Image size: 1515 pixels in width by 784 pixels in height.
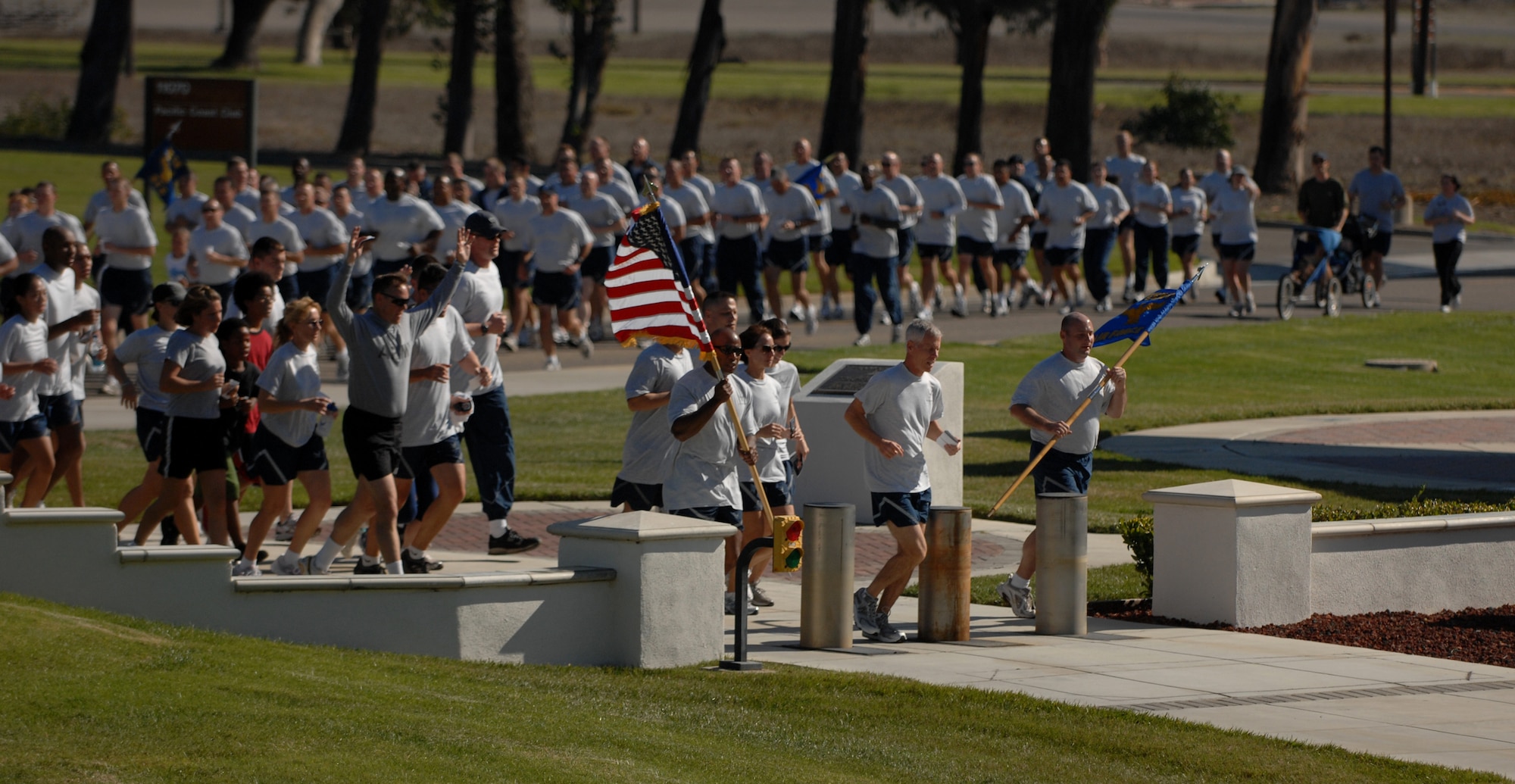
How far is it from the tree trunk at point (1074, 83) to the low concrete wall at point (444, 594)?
2985 centimetres

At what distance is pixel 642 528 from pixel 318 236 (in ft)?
43.1

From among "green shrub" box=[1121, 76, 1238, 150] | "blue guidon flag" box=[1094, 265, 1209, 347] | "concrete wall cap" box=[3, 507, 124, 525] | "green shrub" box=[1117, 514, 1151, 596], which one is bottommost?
"green shrub" box=[1117, 514, 1151, 596]

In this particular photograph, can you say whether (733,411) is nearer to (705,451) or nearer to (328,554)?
(705,451)

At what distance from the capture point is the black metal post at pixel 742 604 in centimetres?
1011

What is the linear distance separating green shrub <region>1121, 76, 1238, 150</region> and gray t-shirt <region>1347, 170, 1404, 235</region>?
68.8 ft

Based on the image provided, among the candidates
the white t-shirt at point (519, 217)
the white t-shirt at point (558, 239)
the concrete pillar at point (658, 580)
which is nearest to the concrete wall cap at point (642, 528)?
the concrete pillar at point (658, 580)

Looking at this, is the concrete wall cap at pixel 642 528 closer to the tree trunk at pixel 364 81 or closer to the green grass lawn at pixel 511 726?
the green grass lawn at pixel 511 726

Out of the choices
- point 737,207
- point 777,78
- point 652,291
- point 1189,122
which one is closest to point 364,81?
point 1189,122

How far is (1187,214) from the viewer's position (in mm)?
30266

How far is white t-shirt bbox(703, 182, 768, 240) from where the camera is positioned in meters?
25.4

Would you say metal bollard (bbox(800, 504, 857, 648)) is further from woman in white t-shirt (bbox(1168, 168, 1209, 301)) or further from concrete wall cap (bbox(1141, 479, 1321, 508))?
woman in white t-shirt (bbox(1168, 168, 1209, 301))

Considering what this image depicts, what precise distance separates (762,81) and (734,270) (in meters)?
55.2

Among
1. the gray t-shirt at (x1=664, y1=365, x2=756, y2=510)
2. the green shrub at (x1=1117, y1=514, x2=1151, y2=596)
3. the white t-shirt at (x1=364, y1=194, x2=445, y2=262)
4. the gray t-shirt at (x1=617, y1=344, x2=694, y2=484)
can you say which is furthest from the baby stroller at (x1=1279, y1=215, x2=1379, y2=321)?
the gray t-shirt at (x1=664, y1=365, x2=756, y2=510)

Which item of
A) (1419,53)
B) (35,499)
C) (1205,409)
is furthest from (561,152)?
(1419,53)
